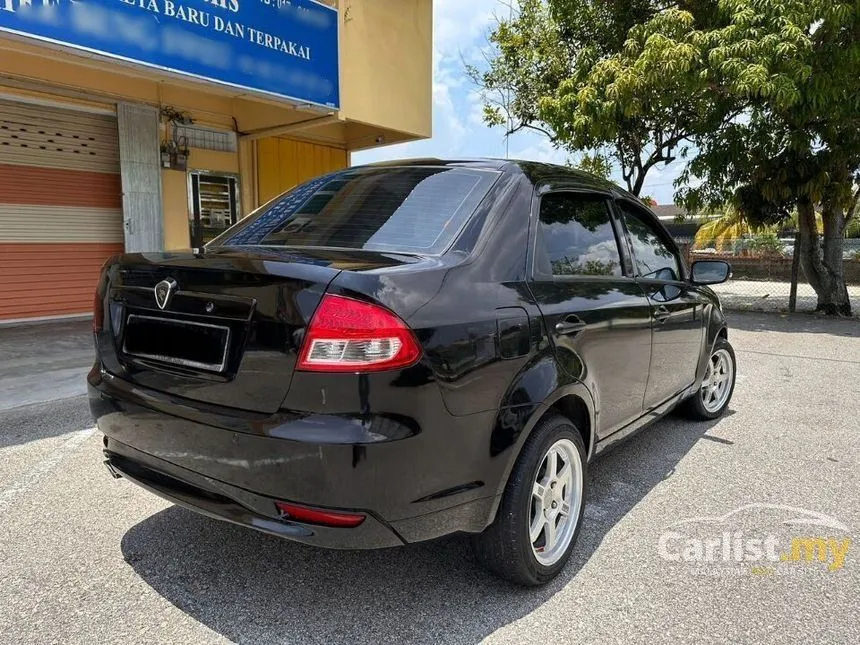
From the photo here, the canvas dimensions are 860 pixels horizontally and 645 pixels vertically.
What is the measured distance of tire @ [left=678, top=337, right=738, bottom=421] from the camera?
4648mm

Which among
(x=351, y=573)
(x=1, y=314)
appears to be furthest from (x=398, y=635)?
(x=1, y=314)

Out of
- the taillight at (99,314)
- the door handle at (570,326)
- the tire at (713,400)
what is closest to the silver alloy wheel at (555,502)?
the door handle at (570,326)

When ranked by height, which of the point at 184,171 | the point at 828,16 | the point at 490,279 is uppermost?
the point at 828,16

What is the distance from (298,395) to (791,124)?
11.0 metres

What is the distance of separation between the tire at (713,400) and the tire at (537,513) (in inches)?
88.2

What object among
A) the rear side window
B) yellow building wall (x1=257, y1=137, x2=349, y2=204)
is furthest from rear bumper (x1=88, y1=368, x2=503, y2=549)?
yellow building wall (x1=257, y1=137, x2=349, y2=204)

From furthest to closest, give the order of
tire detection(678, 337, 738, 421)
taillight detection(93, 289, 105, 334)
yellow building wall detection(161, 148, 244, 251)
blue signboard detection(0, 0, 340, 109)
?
1. yellow building wall detection(161, 148, 244, 251)
2. blue signboard detection(0, 0, 340, 109)
3. tire detection(678, 337, 738, 421)
4. taillight detection(93, 289, 105, 334)

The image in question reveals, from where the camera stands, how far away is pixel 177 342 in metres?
2.23

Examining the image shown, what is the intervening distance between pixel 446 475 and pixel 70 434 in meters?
3.43

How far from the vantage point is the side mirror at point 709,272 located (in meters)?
4.19

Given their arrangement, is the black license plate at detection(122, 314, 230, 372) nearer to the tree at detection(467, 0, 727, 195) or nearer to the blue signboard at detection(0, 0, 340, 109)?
the blue signboard at detection(0, 0, 340, 109)

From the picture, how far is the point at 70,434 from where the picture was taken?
4316mm

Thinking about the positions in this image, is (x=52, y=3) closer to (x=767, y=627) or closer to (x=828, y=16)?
(x=767, y=627)

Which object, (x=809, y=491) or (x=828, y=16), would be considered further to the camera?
(x=828, y=16)
